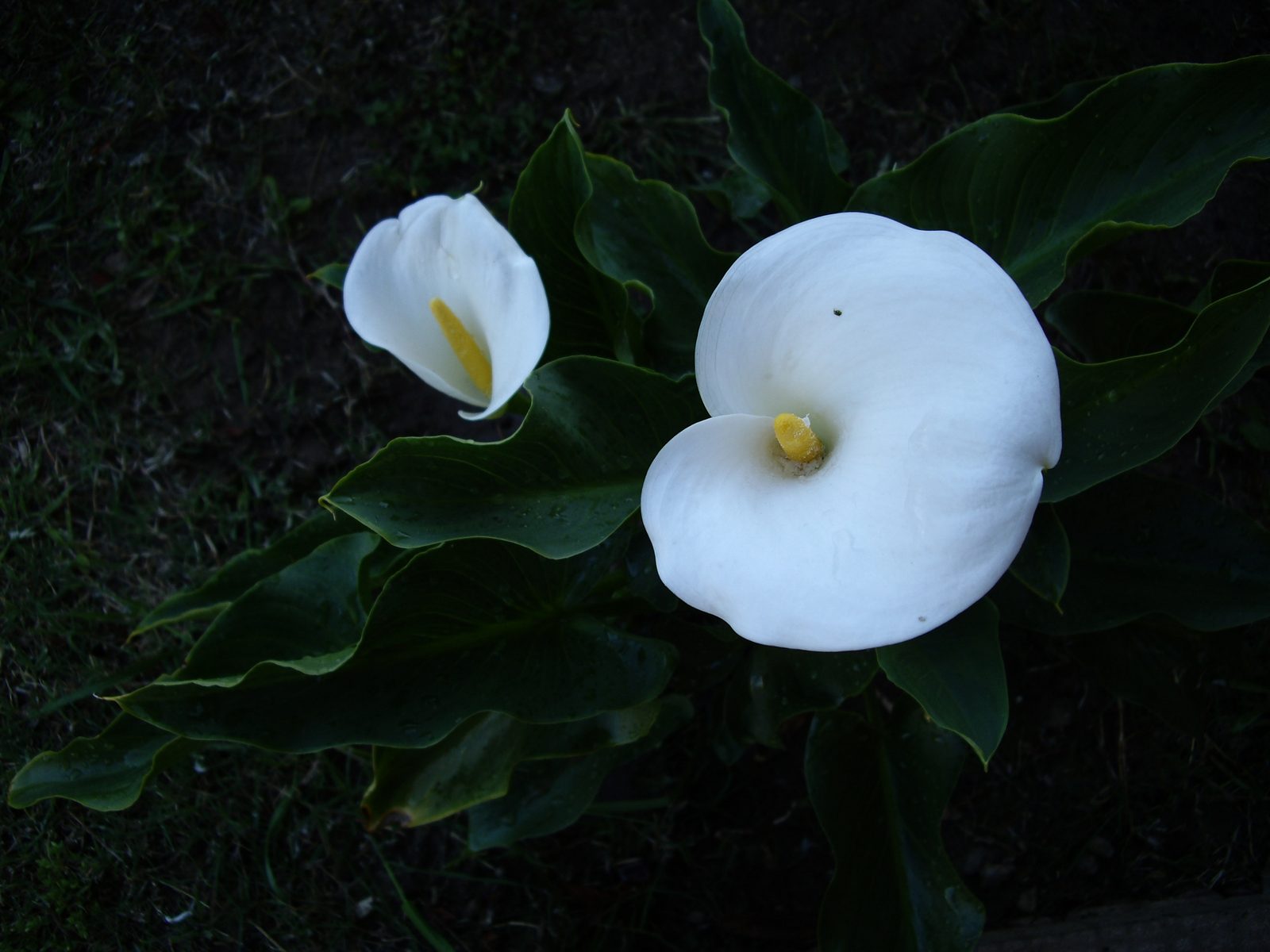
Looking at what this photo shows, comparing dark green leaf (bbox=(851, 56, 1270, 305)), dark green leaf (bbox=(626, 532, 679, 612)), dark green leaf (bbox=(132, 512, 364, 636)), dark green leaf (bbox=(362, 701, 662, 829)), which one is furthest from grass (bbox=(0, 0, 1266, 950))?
dark green leaf (bbox=(851, 56, 1270, 305))

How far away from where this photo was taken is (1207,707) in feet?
5.08

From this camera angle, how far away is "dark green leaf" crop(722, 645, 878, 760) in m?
1.18

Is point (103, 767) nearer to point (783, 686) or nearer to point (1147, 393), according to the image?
point (783, 686)

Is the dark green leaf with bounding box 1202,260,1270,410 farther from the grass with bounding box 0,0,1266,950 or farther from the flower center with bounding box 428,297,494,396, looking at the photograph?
the flower center with bounding box 428,297,494,396

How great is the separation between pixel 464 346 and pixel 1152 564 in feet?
2.94

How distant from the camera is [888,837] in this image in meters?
1.24

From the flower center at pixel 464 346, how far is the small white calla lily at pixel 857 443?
0.36 meters

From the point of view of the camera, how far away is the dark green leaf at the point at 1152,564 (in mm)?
1143

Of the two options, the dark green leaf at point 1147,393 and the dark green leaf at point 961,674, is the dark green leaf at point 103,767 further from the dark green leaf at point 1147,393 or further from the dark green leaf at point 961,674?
the dark green leaf at point 1147,393

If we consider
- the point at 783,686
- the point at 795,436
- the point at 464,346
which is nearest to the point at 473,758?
the point at 783,686

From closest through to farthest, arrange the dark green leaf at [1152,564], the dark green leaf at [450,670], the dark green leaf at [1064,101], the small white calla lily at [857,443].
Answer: the small white calla lily at [857,443] < the dark green leaf at [450,670] < the dark green leaf at [1152,564] < the dark green leaf at [1064,101]

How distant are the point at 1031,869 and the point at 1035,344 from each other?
3.68ft

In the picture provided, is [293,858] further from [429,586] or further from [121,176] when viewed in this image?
[121,176]

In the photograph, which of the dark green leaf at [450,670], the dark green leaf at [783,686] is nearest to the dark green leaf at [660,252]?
the dark green leaf at [450,670]
